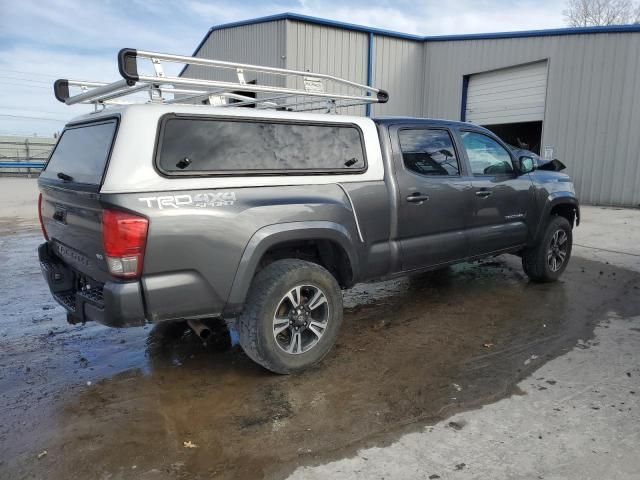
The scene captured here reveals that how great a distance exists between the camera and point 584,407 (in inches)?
126

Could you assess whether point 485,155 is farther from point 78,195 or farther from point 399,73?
point 399,73

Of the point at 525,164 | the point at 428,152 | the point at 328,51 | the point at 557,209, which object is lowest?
the point at 557,209

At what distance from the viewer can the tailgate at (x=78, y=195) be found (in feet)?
10.1

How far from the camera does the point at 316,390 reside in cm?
346

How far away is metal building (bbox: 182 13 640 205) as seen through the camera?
1238 cm

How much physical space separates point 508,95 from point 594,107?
8.47ft

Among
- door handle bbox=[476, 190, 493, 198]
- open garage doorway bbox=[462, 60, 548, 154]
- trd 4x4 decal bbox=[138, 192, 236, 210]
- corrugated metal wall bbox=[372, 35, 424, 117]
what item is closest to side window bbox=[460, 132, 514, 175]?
door handle bbox=[476, 190, 493, 198]

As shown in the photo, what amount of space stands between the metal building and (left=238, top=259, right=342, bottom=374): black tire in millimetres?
11580

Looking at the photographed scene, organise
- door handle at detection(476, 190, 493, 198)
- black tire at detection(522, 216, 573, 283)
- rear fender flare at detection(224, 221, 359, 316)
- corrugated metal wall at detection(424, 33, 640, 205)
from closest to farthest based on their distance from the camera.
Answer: rear fender flare at detection(224, 221, 359, 316) → door handle at detection(476, 190, 493, 198) → black tire at detection(522, 216, 573, 283) → corrugated metal wall at detection(424, 33, 640, 205)

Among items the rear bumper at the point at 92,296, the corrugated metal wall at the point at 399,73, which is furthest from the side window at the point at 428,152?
the corrugated metal wall at the point at 399,73

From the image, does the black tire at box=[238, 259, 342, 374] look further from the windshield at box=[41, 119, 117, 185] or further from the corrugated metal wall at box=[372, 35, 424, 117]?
the corrugated metal wall at box=[372, 35, 424, 117]

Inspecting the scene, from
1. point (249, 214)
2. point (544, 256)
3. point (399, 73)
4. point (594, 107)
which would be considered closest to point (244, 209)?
point (249, 214)

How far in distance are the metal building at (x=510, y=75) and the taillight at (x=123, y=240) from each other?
12.1 meters

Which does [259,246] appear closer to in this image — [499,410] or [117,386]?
[117,386]
